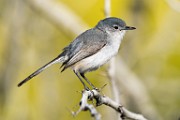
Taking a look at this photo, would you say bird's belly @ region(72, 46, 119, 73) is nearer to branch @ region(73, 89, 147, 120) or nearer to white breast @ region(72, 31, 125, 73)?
white breast @ region(72, 31, 125, 73)

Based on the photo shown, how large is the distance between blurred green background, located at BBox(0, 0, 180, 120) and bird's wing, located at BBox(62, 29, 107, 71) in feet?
7.03

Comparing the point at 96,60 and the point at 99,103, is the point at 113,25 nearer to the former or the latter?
the point at 96,60

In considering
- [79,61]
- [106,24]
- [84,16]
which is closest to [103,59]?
[79,61]

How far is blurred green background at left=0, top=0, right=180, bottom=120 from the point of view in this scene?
332 inches

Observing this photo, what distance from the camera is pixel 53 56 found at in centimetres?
887

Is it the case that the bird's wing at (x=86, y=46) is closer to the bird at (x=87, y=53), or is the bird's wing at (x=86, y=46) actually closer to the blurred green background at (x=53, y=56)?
the bird at (x=87, y=53)

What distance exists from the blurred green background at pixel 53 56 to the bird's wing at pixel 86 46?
7.03ft

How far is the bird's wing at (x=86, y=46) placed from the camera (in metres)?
5.91

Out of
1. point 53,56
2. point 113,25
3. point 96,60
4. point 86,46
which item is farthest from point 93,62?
point 53,56

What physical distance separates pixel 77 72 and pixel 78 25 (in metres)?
2.84

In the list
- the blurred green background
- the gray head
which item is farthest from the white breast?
the blurred green background

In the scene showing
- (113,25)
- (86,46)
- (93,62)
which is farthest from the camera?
(113,25)

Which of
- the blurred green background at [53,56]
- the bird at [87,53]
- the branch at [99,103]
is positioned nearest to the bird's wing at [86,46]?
the bird at [87,53]

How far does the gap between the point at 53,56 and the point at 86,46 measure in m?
2.86
